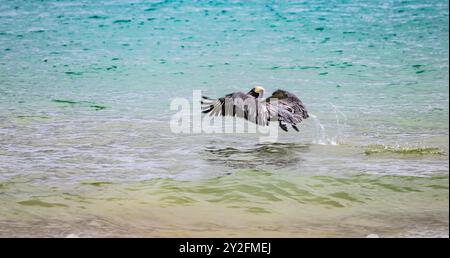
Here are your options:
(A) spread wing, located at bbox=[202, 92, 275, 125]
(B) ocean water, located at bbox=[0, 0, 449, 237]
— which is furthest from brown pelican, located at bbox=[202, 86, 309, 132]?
(B) ocean water, located at bbox=[0, 0, 449, 237]

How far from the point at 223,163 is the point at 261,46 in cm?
1154

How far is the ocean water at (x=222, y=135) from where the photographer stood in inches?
303

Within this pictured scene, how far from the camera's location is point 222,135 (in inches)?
459

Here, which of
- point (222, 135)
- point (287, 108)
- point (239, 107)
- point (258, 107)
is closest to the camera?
point (239, 107)

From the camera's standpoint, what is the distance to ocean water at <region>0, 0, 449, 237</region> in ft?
25.3

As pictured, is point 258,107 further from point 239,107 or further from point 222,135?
point 222,135

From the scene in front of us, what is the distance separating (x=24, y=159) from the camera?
9758 millimetres

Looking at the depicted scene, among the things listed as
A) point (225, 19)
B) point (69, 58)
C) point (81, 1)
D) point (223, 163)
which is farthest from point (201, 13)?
point (223, 163)

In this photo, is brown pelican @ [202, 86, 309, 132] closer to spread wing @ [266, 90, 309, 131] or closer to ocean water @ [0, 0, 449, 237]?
spread wing @ [266, 90, 309, 131]

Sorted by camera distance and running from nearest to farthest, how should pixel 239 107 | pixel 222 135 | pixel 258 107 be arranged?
pixel 239 107, pixel 258 107, pixel 222 135

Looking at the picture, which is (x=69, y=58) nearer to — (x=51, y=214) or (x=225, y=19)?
(x=225, y=19)

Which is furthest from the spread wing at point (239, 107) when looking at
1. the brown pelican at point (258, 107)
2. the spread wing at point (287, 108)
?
the spread wing at point (287, 108)

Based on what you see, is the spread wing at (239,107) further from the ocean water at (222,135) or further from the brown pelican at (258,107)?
the ocean water at (222,135)

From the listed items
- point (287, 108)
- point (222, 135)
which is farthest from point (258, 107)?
point (222, 135)
